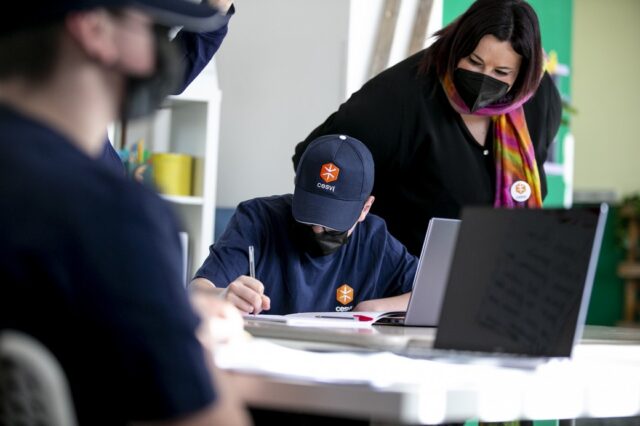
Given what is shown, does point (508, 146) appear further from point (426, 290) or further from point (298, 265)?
point (426, 290)

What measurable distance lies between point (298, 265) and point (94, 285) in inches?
55.5

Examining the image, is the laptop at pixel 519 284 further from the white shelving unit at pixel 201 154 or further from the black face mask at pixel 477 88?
the white shelving unit at pixel 201 154

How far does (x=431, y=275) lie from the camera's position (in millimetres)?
1585

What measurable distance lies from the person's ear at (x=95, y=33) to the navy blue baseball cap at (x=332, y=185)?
1245mm

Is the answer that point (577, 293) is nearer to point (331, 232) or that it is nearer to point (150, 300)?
point (150, 300)

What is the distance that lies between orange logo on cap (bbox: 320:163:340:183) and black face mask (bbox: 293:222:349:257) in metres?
0.11

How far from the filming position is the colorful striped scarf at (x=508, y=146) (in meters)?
2.36

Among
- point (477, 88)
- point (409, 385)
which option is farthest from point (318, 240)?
point (409, 385)

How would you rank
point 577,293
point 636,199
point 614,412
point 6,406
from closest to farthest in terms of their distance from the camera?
point 6,406 → point 614,412 → point 577,293 → point 636,199

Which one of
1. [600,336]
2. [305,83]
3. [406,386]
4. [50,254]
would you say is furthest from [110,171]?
[305,83]

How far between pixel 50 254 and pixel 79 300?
0.12 feet

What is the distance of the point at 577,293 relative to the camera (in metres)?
1.17

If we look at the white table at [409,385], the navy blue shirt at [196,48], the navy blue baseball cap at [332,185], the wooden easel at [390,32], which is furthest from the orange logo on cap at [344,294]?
the wooden easel at [390,32]

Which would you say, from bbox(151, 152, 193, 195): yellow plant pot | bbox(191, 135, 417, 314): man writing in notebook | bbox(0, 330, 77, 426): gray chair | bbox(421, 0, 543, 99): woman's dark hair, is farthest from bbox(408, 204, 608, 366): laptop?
bbox(151, 152, 193, 195): yellow plant pot
